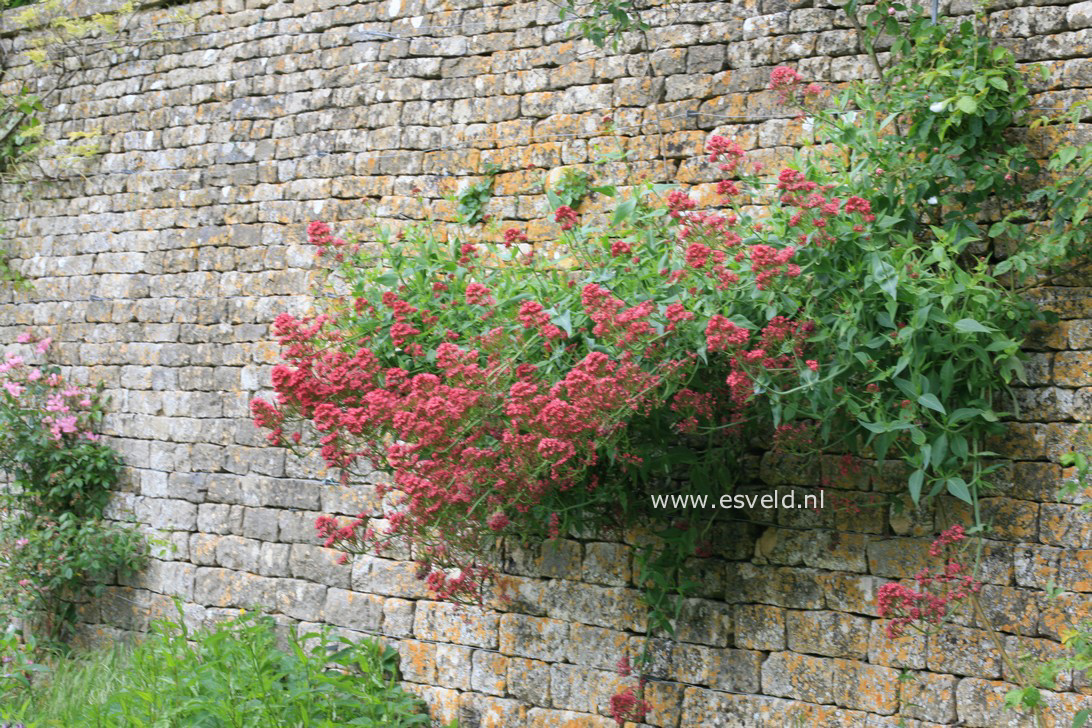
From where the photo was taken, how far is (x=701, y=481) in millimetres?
3979

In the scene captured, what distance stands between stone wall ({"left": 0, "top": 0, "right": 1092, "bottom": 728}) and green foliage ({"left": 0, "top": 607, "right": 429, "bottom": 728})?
0.68 ft

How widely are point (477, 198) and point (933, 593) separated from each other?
2.64m

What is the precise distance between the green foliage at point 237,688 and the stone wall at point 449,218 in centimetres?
21

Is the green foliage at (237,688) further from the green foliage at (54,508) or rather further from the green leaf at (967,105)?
the green leaf at (967,105)

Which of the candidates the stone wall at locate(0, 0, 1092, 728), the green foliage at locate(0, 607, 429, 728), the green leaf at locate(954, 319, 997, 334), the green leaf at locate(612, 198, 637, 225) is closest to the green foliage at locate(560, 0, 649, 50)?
the stone wall at locate(0, 0, 1092, 728)

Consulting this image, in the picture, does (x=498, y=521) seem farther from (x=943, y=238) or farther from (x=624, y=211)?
(x=943, y=238)

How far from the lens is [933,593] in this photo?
362 cm

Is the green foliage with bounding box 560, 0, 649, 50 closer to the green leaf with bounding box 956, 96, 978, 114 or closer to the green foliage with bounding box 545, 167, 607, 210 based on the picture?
the green foliage with bounding box 545, 167, 607, 210

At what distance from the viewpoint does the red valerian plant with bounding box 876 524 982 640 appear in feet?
11.5

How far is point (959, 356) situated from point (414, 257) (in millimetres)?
2308

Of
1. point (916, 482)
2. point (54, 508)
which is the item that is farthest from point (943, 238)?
point (54, 508)

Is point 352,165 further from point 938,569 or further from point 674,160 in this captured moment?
point 938,569

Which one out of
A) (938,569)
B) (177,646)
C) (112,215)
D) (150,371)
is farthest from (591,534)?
(112,215)

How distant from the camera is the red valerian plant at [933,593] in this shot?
3.51m
